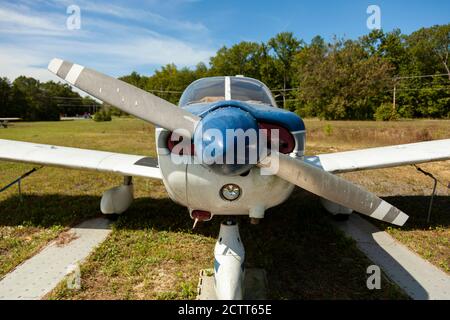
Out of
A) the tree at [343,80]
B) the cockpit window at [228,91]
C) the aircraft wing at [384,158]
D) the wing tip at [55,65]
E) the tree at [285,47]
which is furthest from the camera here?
the tree at [285,47]

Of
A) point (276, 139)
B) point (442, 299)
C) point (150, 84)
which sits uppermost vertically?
point (150, 84)

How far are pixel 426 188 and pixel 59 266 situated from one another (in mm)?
8472

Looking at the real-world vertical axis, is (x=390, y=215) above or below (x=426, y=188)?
above

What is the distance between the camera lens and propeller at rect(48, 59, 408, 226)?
7.57ft

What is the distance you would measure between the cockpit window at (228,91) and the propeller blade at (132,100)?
1.38m

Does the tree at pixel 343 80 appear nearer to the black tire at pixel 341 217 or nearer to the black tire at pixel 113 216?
the black tire at pixel 341 217

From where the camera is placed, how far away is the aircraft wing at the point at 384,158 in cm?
495

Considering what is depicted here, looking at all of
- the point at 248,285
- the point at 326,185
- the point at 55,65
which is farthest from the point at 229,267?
the point at 55,65

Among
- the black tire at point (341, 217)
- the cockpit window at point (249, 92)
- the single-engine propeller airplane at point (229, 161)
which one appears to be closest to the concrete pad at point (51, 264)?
the single-engine propeller airplane at point (229, 161)

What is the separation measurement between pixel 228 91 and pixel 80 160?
9.42 feet

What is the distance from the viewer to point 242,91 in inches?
158

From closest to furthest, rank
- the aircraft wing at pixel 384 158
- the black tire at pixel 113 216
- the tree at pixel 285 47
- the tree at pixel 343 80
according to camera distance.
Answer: the aircraft wing at pixel 384 158, the black tire at pixel 113 216, the tree at pixel 343 80, the tree at pixel 285 47
